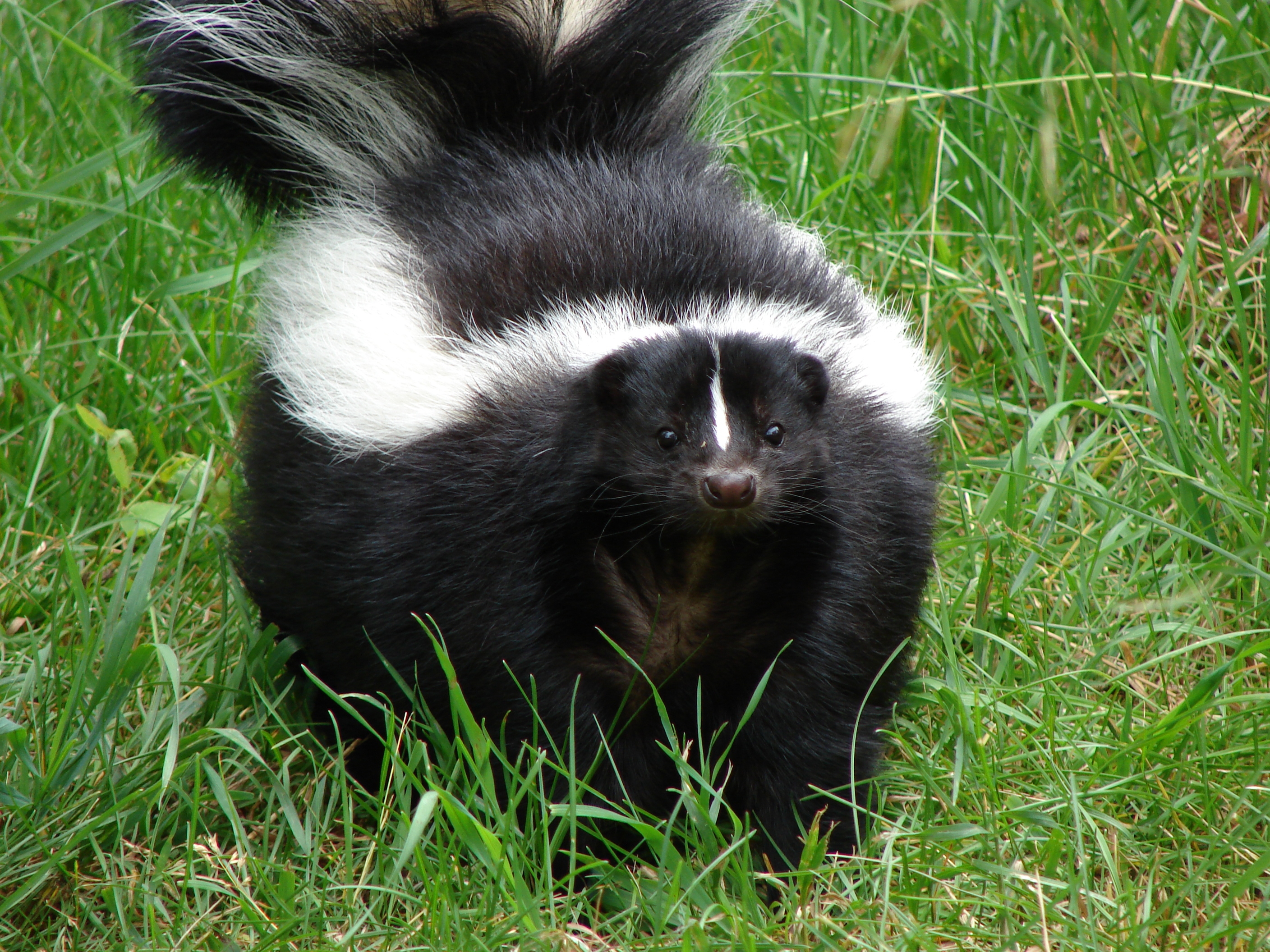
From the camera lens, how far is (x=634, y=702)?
12.6ft

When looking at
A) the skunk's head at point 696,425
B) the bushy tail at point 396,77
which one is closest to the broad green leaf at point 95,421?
the bushy tail at point 396,77

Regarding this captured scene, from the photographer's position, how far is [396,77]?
4.31 meters

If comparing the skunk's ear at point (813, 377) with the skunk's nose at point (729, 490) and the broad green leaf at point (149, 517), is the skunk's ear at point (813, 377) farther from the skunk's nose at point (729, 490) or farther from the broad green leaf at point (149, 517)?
the broad green leaf at point (149, 517)

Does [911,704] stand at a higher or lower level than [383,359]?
lower

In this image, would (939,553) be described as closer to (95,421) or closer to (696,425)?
(696,425)

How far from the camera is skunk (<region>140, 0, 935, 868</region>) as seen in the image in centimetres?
363

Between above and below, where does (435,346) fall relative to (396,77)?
below

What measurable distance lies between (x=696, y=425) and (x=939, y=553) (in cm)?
159

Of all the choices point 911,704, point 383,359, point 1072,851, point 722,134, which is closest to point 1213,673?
point 1072,851

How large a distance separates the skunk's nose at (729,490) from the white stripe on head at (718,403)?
0.44 feet

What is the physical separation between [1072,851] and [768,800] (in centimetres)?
81

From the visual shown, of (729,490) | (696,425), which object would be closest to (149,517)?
(696,425)

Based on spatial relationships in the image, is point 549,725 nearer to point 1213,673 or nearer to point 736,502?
point 736,502

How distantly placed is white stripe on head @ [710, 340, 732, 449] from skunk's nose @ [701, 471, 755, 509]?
13cm
